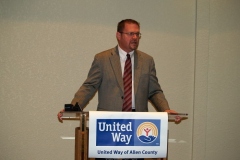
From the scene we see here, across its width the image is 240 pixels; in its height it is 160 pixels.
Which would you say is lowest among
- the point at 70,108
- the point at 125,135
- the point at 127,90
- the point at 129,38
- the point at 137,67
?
the point at 125,135

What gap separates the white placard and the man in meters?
0.52

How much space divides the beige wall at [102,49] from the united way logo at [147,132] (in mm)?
1753

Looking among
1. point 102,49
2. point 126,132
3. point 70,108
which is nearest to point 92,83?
point 70,108

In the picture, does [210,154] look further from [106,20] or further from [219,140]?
[106,20]

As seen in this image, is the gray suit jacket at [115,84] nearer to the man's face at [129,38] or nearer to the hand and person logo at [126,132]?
the man's face at [129,38]

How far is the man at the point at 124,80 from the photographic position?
2.69 metres

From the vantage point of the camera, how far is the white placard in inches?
82.2

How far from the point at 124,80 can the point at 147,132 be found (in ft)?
2.20

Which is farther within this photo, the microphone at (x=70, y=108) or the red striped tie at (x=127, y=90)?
the red striped tie at (x=127, y=90)

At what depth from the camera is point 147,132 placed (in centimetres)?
214

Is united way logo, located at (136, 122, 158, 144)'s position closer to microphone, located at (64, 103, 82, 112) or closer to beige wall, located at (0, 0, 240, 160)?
microphone, located at (64, 103, 82, 112)

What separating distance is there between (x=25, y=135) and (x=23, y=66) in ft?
2.55

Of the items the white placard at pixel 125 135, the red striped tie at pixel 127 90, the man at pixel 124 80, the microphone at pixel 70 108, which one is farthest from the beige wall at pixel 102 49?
the white placard at pixel 125 135

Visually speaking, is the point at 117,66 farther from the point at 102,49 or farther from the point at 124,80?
the point at 102,49
